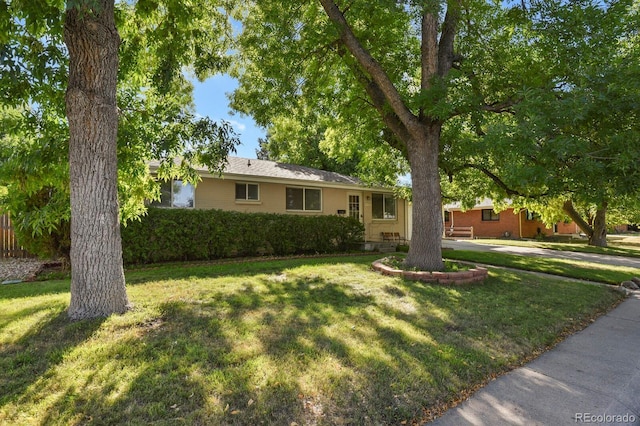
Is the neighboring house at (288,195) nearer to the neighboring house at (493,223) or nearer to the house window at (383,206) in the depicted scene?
the house window at (383,206)

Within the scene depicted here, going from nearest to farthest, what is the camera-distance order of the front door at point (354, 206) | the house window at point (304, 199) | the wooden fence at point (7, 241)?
the wooden fence at point (7, 241) → the house window at point (304, 199) → the front door at point (354, 206)

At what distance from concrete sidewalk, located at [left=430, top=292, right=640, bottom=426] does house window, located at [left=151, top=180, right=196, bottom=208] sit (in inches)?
443

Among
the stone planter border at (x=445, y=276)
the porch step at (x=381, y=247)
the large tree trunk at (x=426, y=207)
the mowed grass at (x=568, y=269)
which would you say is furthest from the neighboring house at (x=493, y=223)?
the stone planter border at (x=445, y=276)

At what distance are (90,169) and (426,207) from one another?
6.97 metres

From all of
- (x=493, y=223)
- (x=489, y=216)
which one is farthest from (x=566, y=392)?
(x=489, y=216)

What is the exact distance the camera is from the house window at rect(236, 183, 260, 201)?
45.1 feet

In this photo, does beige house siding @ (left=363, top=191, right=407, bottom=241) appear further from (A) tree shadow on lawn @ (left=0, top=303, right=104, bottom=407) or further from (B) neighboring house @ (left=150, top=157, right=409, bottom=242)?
(A) tree shadow on lawn @ (left=0, top=303, right=104, bottom=407)

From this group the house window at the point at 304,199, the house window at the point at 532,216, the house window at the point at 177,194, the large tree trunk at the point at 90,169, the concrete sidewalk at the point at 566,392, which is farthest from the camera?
the house window at the point at 532,216

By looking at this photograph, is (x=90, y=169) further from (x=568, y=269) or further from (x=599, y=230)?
(x=599, y=230)

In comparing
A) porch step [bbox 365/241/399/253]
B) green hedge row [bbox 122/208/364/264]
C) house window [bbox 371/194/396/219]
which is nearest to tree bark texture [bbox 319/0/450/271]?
green hedge row [bbox 122/208/364/264]

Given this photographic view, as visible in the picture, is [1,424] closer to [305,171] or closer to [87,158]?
[87,158]

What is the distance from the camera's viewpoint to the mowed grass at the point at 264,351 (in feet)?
9.05

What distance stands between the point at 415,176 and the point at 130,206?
6.48 meters

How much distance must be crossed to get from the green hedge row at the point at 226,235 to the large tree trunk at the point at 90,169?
5373mm
